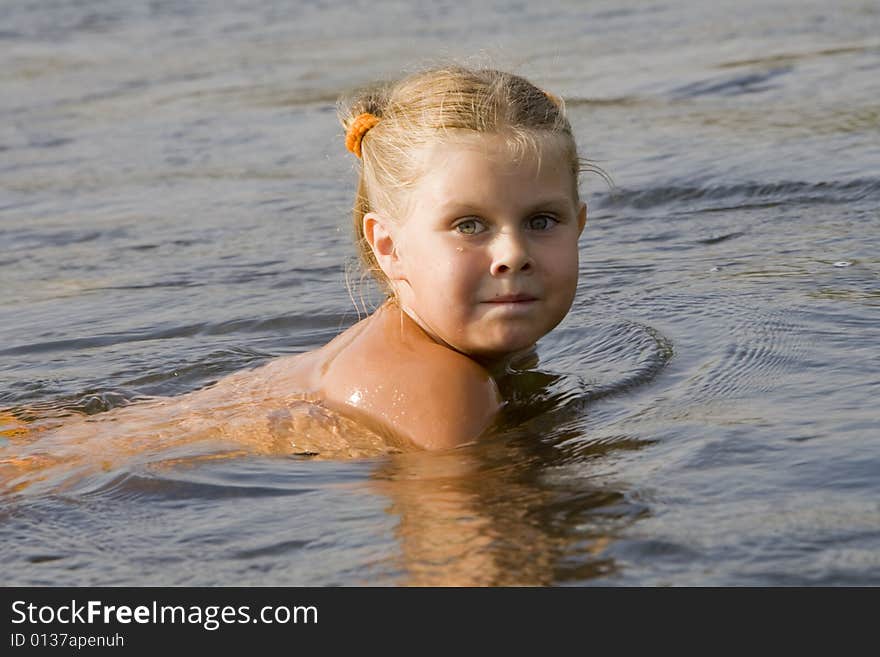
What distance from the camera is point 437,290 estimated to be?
3959 mm

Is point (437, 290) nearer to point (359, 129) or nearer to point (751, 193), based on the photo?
point (359, 129)

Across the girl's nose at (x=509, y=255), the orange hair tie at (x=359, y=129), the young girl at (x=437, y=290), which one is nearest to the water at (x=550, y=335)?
the young girl at (x=437, y=290)

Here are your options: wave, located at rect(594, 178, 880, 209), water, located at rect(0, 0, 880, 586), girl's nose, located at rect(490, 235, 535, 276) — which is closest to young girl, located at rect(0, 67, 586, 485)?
girl's nose, located at rect(490, 235, 535, 276)

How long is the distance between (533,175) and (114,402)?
1.65 metres

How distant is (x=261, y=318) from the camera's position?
18.2 feet

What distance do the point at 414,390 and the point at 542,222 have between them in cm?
57

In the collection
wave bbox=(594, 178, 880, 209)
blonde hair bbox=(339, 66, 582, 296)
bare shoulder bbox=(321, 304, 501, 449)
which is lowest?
bare shoulder bbox=(321, 304, 501, 449)

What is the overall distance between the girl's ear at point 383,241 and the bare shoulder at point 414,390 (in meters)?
0.19

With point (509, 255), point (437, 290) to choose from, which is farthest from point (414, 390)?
point (509, 255)

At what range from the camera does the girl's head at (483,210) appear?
3.88 metres

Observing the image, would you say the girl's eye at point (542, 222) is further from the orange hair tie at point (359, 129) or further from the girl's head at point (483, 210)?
the orange hair tie at point (359, 129)

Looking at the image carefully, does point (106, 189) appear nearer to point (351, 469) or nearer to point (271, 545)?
point (351, 469)

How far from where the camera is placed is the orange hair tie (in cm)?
438

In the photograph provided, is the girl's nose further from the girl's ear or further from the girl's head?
the girl's ear
